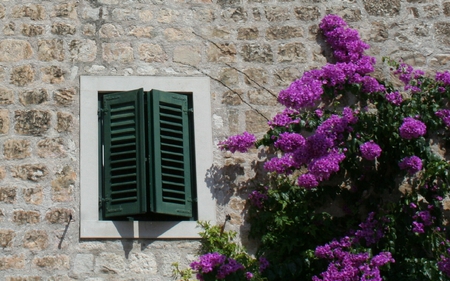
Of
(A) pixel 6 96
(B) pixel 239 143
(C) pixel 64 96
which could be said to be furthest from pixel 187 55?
(A) pixel 6 96

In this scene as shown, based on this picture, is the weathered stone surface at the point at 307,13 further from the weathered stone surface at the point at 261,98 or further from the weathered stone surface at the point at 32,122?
the weathered stone surface at the point at 32,122

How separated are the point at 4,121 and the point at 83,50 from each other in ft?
2.70

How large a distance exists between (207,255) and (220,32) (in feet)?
6.41

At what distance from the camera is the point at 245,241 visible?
8.43 meters

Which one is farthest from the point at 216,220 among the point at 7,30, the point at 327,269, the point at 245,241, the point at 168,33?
the point at 7,30

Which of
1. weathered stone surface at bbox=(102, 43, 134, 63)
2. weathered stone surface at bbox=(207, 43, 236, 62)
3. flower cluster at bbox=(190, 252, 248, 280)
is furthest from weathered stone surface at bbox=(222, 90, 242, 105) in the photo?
flower cluster at bbox=(190, 252, 248, 280)

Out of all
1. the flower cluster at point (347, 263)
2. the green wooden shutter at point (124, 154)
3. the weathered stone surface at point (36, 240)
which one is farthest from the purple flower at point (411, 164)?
the weathered stone surface at point (36, 240)

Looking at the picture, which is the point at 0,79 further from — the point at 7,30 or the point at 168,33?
the point at 168,33

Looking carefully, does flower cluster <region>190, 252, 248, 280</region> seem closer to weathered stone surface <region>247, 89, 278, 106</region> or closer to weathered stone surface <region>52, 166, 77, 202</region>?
weathered stone surface <region>52, 166, 77, 202</region>

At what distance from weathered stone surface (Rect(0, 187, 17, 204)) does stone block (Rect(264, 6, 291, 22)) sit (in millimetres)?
2429

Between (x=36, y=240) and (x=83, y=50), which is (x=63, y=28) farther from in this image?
(x=36, y=240)

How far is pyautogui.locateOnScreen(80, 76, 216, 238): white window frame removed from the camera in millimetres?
8289

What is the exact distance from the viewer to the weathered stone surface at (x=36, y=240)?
8156mm

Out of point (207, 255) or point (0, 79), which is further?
point (0, 79)
